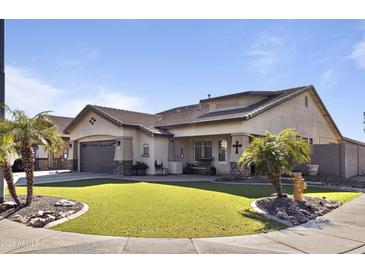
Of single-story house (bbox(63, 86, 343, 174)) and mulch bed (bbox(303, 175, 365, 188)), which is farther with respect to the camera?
single-story house (bbox(63, 86, 343, 174))

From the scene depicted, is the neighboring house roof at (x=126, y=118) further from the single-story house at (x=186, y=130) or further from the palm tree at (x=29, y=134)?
the palm tree at (x=29, y=134)

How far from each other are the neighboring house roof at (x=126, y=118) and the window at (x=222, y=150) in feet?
13.0

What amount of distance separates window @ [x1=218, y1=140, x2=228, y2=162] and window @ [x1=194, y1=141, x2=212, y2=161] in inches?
34.8

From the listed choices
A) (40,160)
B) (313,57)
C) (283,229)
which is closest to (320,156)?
(313,57)

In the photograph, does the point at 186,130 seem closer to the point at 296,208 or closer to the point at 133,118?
the point at 133,118

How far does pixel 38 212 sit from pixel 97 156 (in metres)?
16.0

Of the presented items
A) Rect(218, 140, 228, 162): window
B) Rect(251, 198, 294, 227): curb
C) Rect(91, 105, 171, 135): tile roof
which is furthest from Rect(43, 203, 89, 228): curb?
Rect(218, 140, 228, 162): window

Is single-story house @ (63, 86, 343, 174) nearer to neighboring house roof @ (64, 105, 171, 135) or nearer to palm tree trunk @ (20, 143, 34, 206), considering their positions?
neighboring house roof @ (64, 105, 171, 135)

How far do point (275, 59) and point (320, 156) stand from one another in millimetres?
9550

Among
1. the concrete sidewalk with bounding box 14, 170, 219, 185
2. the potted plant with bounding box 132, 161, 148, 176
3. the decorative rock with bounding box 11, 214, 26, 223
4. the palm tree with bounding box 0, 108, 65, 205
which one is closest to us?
the decorative rock with bounding box 11, 214, 26, 223

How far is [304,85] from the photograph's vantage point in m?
23.1

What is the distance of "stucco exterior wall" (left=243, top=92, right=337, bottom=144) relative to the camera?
743 inches

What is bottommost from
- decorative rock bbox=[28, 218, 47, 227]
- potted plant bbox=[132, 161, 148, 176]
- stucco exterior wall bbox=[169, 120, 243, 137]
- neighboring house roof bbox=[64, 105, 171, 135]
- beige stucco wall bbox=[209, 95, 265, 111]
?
decorative rock bbox=[28, 218, 47, 227]
